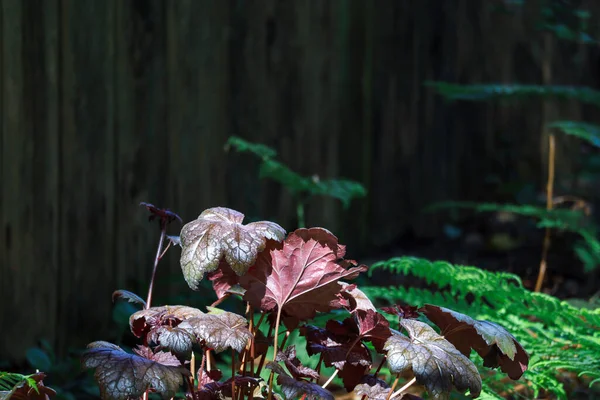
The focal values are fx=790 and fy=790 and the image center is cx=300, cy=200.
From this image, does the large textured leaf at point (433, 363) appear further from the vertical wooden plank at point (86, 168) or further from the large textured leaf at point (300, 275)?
the vertical wooden plank at point (86, 168)

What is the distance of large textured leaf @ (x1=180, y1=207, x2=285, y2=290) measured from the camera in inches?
49.1

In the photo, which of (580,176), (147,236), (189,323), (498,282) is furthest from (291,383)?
(580,176)

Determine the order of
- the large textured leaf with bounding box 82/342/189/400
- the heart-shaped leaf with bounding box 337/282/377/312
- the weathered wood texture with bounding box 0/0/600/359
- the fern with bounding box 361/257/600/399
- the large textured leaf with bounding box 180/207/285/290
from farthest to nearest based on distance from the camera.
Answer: the weathered wood texture with bounding box 0/0/600/359, the fern with bounding box 361/257/600/399, the heart-shaped leaf with bounding box 337/282/377/312, the large textured leaf with bounding box 180/207/285/290, the large textured leaf with bounding box 82/342/189/400

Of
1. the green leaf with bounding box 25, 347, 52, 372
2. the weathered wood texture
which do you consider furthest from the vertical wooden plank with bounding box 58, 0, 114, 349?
the green leaf with bounding box 25, 347, 52, 372

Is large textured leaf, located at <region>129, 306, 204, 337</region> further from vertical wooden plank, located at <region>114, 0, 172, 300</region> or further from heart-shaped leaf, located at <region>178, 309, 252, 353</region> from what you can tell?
vertical wooden plank, located at <region>114, 0, 172, 300</region>

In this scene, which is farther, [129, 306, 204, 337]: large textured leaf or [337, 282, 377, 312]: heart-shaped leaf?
[337, 282, 377, 312]: heart-shaped leaf

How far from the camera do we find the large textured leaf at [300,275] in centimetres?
134

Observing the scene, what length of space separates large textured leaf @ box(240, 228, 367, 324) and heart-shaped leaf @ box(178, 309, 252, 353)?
0.30 feet

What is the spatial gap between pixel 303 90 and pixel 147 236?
149 centimetres

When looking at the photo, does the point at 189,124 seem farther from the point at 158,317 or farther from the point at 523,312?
the point at 158,317

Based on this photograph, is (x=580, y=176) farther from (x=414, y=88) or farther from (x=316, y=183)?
(x=316, y=183)

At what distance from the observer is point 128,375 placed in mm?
1145

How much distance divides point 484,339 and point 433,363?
0.13 meters

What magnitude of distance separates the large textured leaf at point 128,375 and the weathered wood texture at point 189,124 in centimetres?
169
